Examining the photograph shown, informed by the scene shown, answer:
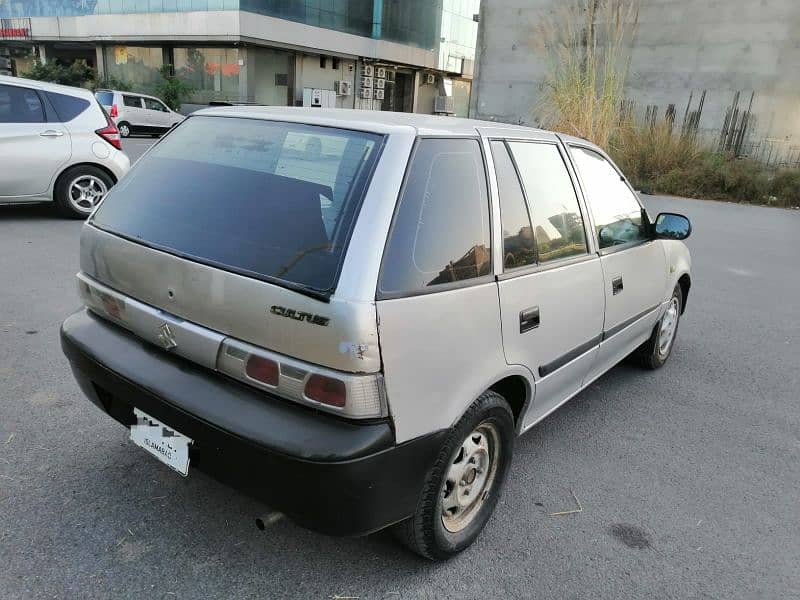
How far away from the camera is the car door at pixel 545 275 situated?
2545 mm

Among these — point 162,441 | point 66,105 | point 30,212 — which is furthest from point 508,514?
point 30,212

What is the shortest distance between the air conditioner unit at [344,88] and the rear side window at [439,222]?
39004 mm

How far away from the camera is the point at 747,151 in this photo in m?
20.9

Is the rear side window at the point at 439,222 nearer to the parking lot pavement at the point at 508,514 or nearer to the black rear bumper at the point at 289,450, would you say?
the black rear bumper at the point at 289,450

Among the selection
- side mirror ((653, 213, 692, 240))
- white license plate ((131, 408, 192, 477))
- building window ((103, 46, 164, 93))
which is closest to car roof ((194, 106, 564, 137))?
white license plate ((131, 408, 192, 477))

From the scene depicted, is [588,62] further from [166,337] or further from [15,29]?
[15,29]

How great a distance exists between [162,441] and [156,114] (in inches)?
968

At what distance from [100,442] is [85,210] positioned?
5933 millimetres

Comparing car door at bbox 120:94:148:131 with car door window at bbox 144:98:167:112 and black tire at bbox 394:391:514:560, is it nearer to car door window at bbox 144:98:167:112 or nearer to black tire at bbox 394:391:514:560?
car door window at bbox 144:98:167:112

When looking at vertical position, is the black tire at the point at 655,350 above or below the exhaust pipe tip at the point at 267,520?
below

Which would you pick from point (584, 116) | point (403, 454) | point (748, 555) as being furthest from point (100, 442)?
point (584, 116)

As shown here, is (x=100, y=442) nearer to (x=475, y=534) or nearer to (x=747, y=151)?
(x=475, y=534)

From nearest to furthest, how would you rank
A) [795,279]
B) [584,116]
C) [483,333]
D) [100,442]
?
[483,333], [100,442], [795,279], [584,116]

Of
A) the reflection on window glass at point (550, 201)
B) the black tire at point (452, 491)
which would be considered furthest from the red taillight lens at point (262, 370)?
the reflection on window glass at point (550, 201)
